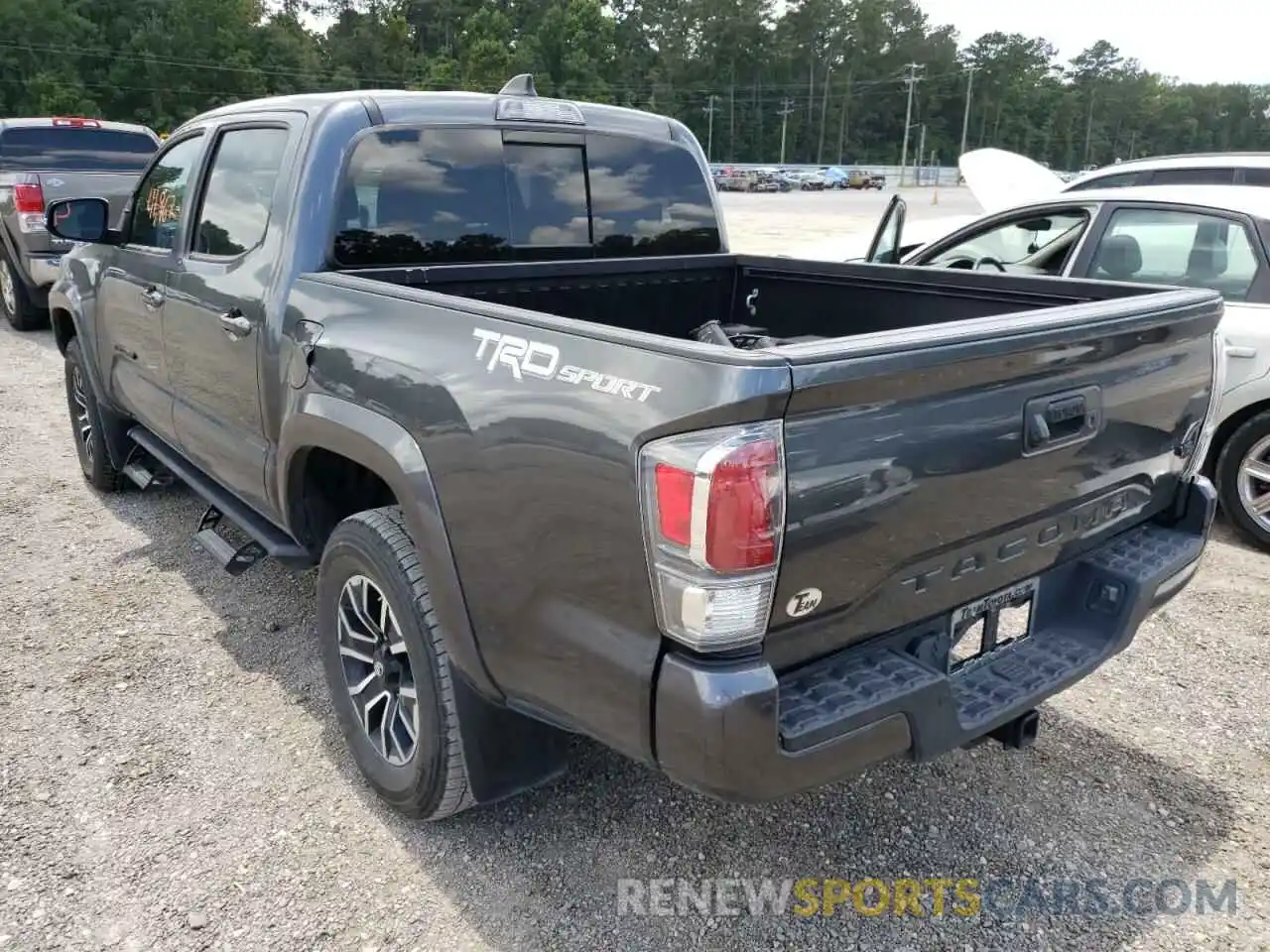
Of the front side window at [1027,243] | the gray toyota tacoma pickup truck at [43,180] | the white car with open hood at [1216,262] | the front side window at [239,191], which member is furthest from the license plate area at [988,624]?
the gray toyota tacoma pickup truck at [43,180]

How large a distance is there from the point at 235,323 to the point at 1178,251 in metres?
4.60

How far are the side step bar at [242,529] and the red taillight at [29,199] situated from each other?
21.9 feet

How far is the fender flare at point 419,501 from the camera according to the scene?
2.30 meters

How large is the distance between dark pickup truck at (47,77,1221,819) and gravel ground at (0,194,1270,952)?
28 centimetres

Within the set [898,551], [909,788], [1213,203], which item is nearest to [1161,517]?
[909,788]

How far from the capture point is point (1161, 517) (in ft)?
9.37

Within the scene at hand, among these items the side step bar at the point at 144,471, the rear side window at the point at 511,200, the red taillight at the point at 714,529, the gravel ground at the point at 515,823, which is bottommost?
the gravel ground at the point at 515,823

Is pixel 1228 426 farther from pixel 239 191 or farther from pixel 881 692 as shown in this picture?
pixel 239 191

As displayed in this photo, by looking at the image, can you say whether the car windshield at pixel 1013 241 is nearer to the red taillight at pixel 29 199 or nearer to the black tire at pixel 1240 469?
the black tire at pixel 1240 469

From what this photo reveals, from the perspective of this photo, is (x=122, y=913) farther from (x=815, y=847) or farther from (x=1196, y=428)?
(x=1196, y=428)

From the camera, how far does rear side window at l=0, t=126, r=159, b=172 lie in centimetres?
1005

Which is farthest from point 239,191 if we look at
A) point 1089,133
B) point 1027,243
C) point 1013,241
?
point 1089,133

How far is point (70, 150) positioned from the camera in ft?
34.1

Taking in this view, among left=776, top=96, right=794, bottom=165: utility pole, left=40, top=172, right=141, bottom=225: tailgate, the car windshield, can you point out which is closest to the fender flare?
the car windshield
